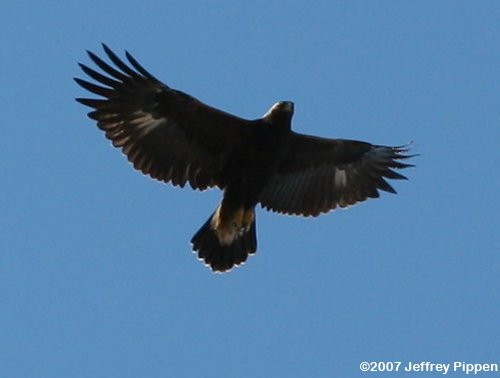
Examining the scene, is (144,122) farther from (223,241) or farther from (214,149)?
(223,241)

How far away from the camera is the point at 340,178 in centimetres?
1916

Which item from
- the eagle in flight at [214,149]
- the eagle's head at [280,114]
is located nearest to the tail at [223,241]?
the eagle in flight at [214,149]

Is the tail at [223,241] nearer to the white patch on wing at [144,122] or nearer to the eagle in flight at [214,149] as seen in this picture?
the eagle in flight at [214,149]

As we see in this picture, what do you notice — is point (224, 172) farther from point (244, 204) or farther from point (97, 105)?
point (97, 105)

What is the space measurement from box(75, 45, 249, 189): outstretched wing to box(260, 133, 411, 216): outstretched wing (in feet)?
2.89

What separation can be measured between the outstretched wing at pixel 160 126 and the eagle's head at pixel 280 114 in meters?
0.32

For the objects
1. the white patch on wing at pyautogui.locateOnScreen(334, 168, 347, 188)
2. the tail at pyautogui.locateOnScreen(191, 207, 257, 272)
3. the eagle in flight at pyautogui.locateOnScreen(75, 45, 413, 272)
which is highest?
the white patch on wing at pyautogui.locateOnScreen(334, 168, 347, 188)

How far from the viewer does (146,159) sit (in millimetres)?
18188

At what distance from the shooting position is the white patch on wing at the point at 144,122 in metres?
18.1

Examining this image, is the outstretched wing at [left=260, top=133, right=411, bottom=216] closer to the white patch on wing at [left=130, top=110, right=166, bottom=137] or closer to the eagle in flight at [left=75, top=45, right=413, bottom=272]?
the eagle in flight at [left=75, top=45, right=413, bottom=272]

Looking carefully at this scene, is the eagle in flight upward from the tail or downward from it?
upward

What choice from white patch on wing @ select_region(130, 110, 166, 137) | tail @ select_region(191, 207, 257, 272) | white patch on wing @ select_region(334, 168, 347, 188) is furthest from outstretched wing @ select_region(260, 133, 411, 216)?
white patch on wing @ select_region(130, 110, 166, 137)

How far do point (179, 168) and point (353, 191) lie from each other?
2166 millimetres

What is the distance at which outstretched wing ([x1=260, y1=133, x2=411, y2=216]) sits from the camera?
18.9 m
